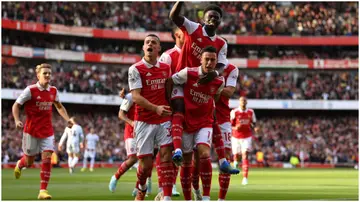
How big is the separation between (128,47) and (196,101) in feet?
164

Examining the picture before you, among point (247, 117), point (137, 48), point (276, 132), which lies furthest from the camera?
point (137, 48)

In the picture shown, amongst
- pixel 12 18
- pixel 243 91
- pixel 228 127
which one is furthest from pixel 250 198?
pixel 243 91

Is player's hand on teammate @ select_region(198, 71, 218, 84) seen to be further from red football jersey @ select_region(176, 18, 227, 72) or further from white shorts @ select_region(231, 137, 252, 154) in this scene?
white shorts @ select_region(231, 137, 252, 154)

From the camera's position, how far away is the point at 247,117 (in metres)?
23.1

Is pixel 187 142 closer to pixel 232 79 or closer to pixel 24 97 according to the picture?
pixel 232 79

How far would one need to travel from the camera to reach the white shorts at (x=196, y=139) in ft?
37.7

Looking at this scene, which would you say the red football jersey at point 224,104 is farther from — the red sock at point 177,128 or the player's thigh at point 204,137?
the red sock at point 177,128

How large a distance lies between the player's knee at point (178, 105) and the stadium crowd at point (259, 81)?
4140cm

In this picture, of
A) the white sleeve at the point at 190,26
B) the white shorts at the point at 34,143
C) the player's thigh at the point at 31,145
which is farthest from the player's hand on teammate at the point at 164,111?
the player's thigh at the point at 31,145

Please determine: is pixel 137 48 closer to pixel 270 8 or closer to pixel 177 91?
pixel 270 8

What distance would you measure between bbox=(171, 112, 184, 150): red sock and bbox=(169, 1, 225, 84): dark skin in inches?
23.9

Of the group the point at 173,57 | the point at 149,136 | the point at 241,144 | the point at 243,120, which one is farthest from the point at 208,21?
the point at 241,144

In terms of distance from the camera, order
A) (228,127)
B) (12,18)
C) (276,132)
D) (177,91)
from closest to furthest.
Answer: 1. (177,91)
2. (228,127)
3. (12,18)
4. (276,132)

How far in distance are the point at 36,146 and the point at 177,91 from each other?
191 inches
